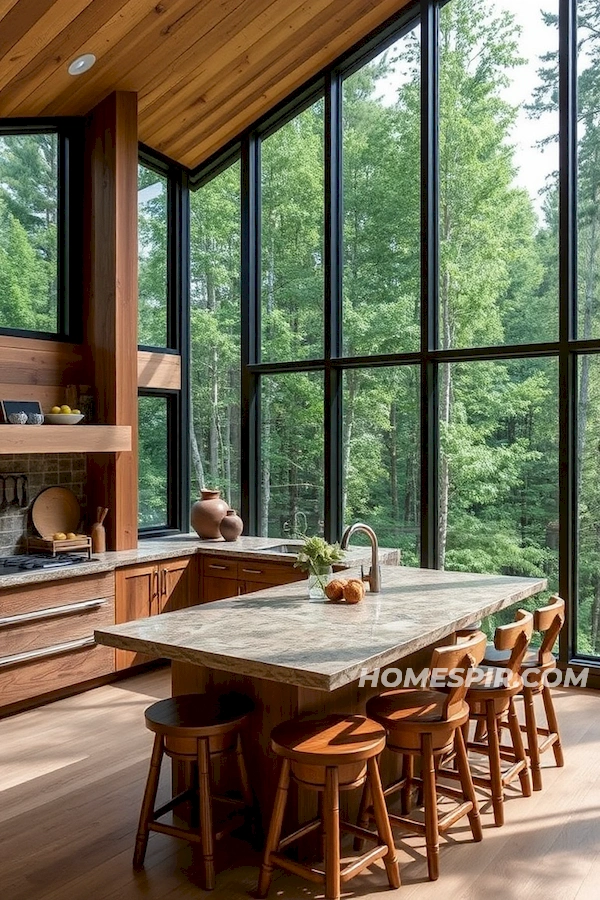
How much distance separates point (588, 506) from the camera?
524 centimetres

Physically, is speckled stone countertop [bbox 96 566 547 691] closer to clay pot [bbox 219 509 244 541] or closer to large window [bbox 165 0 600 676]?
large window [bbox 165 0 600 676]

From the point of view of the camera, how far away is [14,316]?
5430 millimetres

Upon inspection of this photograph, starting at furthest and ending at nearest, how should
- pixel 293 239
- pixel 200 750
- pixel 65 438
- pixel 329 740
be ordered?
1. pixel 293 239
2. pixel 65 438
3. pixel 200 750
4. pixel 329 740

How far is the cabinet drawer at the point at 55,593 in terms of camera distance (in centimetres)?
460

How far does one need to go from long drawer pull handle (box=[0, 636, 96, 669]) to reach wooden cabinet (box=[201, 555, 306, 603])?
3.42 feet

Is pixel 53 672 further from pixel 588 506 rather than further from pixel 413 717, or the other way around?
pixel 588 506

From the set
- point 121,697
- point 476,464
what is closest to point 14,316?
point 121,697

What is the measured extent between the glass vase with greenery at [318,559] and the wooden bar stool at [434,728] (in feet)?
2.13

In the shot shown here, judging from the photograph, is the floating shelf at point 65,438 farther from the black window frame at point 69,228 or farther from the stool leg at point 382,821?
the stool leg at point 382,821

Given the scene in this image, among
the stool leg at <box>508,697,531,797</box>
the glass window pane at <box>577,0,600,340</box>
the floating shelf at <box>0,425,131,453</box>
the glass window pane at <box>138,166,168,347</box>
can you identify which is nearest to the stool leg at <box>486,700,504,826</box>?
the stool leg at <box>508,697,531,797</box>

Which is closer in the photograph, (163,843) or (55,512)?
(163,843)

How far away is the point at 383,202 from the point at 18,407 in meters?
2.97

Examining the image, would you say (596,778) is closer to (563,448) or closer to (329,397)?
(563,448)

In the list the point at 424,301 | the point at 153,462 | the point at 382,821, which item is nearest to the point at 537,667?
the point at 382,821
